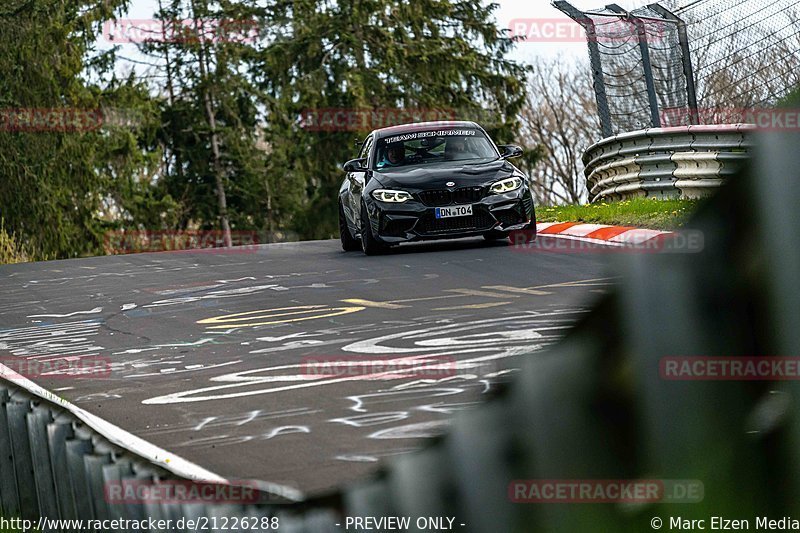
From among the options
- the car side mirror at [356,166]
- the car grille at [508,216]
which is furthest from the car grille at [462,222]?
the car side mirror at [356,166]

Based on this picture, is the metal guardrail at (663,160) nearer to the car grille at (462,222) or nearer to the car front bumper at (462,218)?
the car front bumper at (462,218)

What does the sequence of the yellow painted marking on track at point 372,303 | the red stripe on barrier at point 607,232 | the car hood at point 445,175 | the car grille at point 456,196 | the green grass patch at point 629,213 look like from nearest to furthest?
the yellow painted marking on track at point 372,303 → the green grass patch at point 629,213 → the red stripe on barrier at point 607,232 → the car grille at point 456,196 → the car hood at point 445,175

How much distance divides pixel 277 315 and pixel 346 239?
7.35 meters

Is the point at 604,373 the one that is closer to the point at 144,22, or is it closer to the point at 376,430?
the point at 376,430

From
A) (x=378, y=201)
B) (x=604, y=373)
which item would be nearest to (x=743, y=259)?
(x=604, y=373)

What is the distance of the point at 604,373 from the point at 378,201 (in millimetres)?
14777

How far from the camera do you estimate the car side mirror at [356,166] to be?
17.0 metres

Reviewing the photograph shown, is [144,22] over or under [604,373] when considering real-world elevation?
over

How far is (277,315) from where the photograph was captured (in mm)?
11000

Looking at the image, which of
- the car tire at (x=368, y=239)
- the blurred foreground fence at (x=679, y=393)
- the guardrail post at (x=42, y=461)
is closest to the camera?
the blurred foreground fence at (x=679, y=393)

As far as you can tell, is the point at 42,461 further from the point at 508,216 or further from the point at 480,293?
the point at 508,216

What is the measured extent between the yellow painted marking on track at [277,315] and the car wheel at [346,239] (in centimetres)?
662

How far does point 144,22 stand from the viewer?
4806 cm

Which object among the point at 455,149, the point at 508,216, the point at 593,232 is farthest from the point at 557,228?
the point at 455,149
